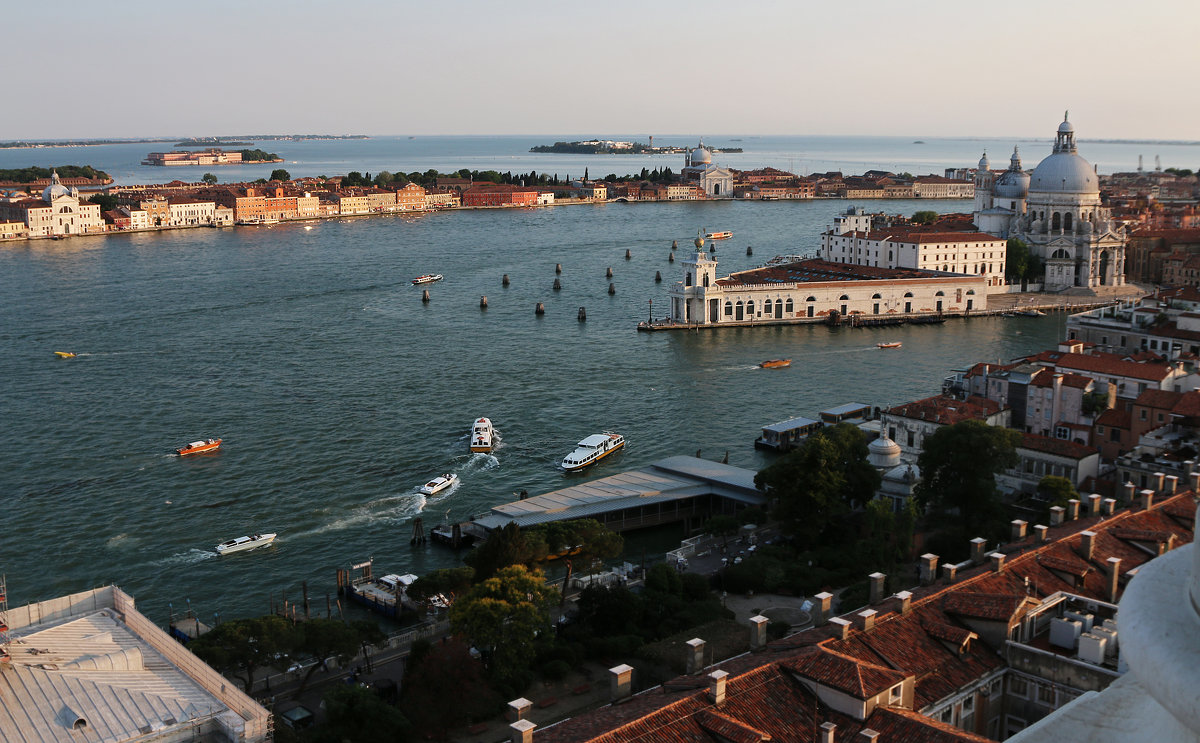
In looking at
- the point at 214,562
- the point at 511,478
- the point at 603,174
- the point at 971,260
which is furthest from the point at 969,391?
the point at 603,174

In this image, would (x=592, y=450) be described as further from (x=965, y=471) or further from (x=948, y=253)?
(x=948, y=253)

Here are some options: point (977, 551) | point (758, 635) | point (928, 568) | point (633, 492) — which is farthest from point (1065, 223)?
point (758, 635)

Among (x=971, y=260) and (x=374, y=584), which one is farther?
(x=971, y=260)

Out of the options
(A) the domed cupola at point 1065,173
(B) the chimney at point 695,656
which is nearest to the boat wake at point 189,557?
(B) the chimney at point 695,656

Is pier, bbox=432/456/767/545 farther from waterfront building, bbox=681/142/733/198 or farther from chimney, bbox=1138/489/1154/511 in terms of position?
waterfront building, bbox=681/142/733/198

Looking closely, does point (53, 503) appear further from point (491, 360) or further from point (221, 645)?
point (491, 360)

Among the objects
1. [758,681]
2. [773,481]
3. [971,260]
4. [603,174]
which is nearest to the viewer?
[758,681]

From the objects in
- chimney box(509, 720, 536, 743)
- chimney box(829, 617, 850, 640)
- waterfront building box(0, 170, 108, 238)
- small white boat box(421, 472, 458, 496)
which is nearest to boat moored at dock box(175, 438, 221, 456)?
small white boat box(421, 472, 458, 496)
